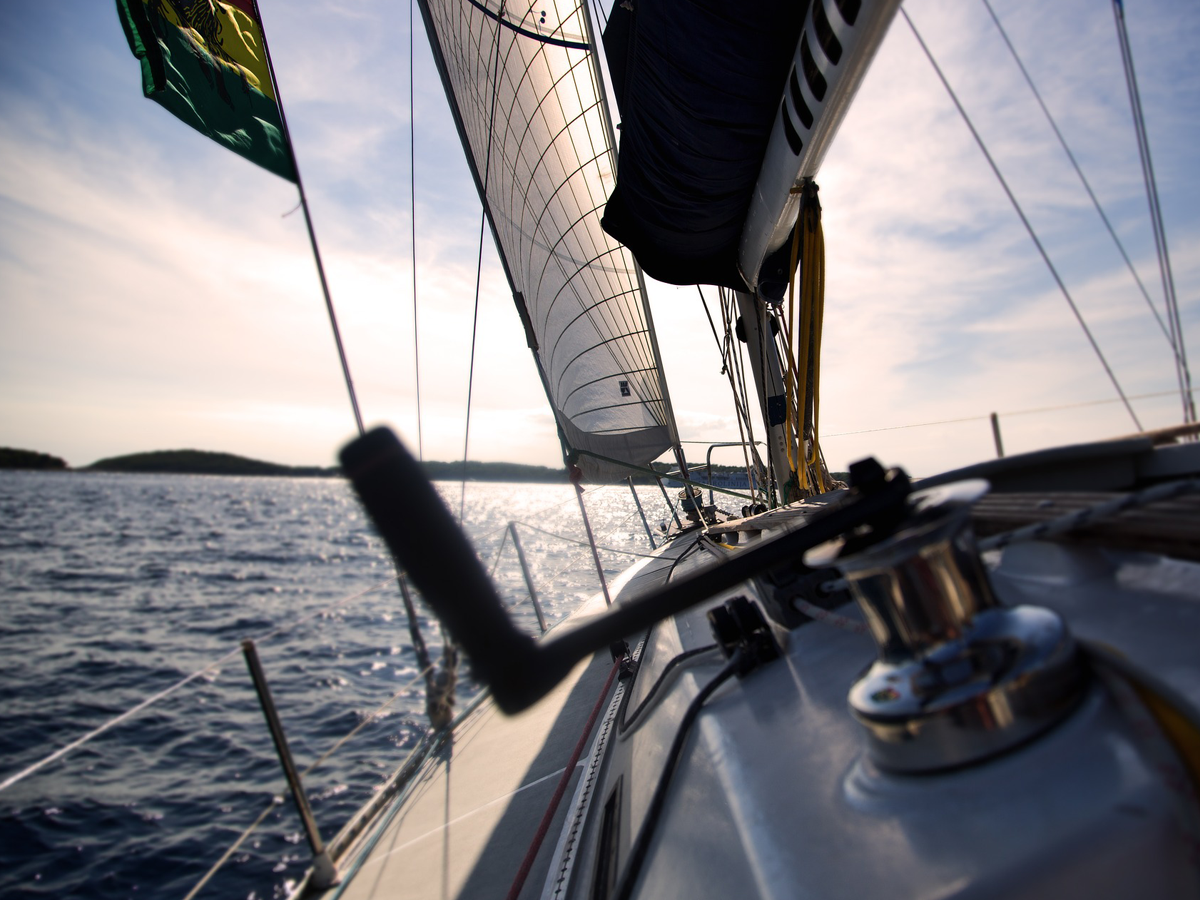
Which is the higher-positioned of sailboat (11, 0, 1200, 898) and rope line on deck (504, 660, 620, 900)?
sailboat (11, 0, 1200, 898)

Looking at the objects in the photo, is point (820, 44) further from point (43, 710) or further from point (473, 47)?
point (43, 710)

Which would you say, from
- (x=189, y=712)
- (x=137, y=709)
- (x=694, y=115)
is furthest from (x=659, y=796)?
(x=189, y=712)

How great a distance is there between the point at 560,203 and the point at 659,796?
15.1 ft

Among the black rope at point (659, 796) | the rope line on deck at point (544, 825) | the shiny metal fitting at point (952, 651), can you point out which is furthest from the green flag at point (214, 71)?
the shiny metal fitting at point (952, 651)

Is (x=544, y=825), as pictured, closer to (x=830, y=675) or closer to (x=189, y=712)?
(x=830, y=675)

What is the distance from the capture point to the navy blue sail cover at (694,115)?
1.76 m

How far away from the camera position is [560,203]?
4773 millimetres

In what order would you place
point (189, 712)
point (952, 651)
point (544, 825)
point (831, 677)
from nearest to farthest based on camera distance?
point (952, 651), point (831, 677), point (544, 825), point (189, 712)

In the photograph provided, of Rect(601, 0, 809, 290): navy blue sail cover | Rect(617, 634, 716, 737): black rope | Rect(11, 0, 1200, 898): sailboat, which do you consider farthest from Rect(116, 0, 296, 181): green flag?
Rect(617, 634, 716, 737): black rope

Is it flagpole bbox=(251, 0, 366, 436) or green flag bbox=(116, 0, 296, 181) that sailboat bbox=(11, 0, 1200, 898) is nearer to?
flagpole bbox=(251, 0, 366, 436)

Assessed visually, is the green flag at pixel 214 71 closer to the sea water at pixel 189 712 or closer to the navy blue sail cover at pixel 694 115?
the navy blue sail cover at pixel 694 115

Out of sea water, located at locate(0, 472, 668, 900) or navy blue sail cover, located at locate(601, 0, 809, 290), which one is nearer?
navy blue sail cover, located at locate(601, 0, 809, 290)

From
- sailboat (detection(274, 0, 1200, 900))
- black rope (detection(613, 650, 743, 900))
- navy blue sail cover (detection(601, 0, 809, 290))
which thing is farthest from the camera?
navy blue sail cover (detection(601, 0, 809, 290))

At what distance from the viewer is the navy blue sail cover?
1765 mm
